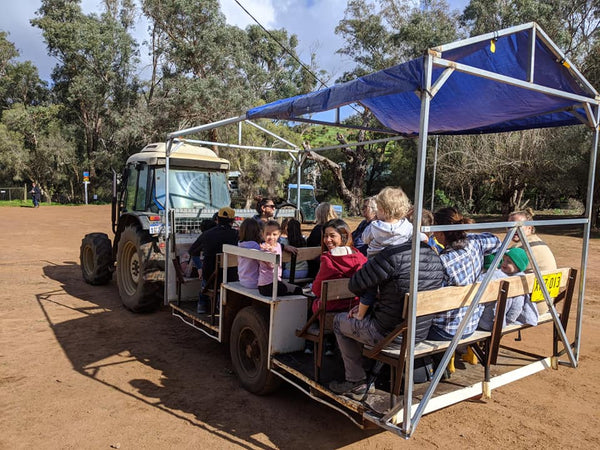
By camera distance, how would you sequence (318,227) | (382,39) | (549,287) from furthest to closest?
(382,39)
(318,227)
(549,287)

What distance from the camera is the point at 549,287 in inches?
162

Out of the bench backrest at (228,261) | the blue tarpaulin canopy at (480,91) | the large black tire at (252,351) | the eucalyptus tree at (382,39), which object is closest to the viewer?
the blue tarpaulin canopy at (480,91)

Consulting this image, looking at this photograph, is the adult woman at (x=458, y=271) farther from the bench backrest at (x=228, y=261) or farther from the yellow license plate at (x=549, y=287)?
the bench backrest at (x=228, y=261)

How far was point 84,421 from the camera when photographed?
3814 mm

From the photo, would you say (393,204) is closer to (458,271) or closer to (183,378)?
(458,271)

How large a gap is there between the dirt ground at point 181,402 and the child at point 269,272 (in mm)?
948

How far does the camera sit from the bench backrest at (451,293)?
307 cm

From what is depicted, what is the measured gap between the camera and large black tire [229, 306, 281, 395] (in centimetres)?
412

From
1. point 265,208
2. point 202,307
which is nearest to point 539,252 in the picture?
point 265,208

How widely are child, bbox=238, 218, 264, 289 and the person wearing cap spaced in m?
0.48

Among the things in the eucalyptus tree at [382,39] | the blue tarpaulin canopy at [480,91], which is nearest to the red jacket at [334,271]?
the blue tarpaulin canopy at [480,91]

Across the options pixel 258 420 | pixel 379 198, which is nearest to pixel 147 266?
pixel 258 420

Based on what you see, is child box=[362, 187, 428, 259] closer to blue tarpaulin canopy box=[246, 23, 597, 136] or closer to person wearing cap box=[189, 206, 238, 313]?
blue tarpaulin canopy box=[246, 23, 597, 136]

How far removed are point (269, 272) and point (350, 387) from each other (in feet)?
4.07
